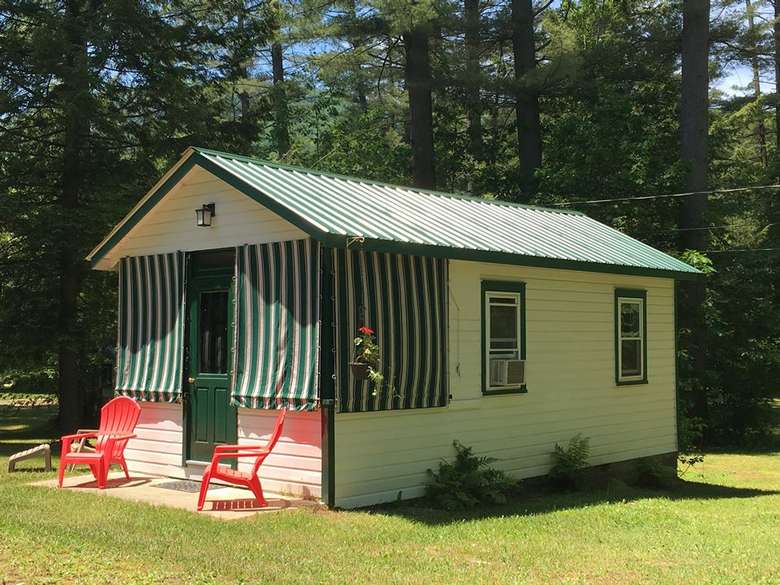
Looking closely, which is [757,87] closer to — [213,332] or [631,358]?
[631,358]

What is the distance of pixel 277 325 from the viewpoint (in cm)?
877

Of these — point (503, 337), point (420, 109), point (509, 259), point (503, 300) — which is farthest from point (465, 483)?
point (420, 109)

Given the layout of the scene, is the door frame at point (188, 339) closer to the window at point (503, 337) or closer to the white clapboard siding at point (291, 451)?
the white clapboard siding at point (291, 451)

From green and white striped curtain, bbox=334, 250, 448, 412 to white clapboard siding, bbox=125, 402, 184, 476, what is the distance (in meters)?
2.71

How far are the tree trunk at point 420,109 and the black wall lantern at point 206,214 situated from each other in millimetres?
13766

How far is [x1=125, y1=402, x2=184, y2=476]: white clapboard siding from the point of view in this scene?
33.1 ft

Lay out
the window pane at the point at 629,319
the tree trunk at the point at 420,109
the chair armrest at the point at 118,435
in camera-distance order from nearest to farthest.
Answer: the chair armrest at the point at 118,435
the window pane at the point at 629,319
the tree trunk at the point at 420,109

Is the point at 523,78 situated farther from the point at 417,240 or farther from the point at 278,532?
the point at 278,532

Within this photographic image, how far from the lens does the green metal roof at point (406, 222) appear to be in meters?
8.48

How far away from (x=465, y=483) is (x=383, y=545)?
7.70ft

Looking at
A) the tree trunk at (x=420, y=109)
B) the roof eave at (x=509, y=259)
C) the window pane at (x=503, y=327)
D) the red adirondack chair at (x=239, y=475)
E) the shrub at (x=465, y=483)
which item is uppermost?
the tree trunk at (x=420, y=109)

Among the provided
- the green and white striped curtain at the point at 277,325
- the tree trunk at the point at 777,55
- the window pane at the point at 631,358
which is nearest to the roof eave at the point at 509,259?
the green and white striped curtain at the point at 277,325

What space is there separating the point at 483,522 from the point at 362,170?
1891cm

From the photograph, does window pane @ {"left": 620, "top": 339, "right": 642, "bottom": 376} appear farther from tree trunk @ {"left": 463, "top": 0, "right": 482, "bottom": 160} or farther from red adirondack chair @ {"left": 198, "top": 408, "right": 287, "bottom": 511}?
tree trunk @ {"left": 463, "top": 0, "right": 482, "bottom": 160}
